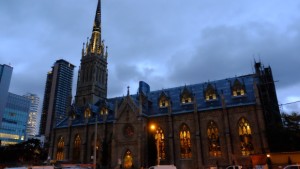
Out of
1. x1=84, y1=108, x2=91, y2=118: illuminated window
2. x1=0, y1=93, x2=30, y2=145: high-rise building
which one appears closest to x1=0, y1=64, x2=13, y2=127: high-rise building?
x1=0, y1=93, x2=30, y2=145: high-rise building

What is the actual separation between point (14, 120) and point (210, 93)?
127 meters

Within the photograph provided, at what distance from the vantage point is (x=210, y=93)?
56.8 m

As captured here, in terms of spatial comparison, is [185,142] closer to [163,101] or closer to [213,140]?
[213,140]

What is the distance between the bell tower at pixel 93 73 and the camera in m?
77.9

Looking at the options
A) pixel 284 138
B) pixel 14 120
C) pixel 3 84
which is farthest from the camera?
pixel 14 120

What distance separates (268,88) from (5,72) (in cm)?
13318

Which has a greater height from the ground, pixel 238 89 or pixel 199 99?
pixel 238 89

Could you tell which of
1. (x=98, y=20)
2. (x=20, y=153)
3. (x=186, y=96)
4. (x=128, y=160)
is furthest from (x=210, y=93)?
(x=98, y=20)

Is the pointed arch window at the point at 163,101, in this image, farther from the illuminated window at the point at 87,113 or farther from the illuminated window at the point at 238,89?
the illuminated window at the point at 87,113

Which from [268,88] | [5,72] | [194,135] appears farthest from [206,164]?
[5,72]

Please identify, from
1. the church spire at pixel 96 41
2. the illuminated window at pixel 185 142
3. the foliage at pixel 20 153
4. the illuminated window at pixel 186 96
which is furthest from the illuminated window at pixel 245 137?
the foliage at pixel 20 153

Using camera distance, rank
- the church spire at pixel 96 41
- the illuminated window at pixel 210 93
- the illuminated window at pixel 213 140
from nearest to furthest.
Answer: the illuminated window at pixel 213 140 < the illuminated window at pixel 210 93 < the church spire at pixel 96 41

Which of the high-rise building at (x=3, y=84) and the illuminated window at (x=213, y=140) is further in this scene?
the high-rise building at (x=3, y=84)

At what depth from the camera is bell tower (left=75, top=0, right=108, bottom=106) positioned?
256 feet
